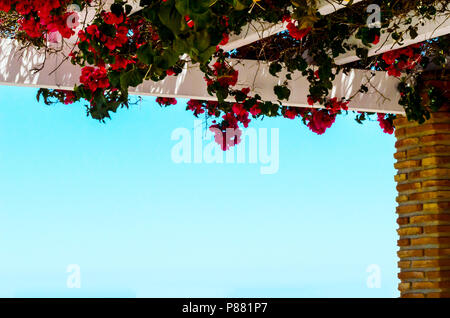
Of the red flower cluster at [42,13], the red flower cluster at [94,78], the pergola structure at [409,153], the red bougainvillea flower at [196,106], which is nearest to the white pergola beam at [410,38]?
the pergola structure at [409,153]

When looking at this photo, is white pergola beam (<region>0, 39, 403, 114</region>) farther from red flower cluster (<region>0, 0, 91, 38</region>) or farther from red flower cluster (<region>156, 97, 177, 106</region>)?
red flower cluster (<region>0, 0, 91, 38</region>)

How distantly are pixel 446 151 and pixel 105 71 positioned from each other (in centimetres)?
244

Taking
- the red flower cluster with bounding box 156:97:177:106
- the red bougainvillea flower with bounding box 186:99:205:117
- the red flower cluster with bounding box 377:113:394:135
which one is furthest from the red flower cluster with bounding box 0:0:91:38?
the red flower cluster with bounding box 377:113:394:135

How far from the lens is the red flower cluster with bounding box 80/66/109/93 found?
4.09 metres

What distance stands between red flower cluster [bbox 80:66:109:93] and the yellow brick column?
2318 mm

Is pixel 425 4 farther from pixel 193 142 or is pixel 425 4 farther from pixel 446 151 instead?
pixel 193 142

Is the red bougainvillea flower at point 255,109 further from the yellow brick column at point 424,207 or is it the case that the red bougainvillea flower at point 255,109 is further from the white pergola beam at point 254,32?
the yellow brick column at point 424,207

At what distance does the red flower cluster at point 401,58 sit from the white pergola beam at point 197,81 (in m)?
0.21

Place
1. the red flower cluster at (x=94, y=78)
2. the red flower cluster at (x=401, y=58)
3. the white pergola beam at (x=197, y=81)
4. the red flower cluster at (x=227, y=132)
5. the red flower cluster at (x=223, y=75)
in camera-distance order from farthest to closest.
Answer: the red flower cluster at (x=227, y=132) < the red flower cluster at (x=401, y=58) < the red flower cluster at (x=223, y=75) < the white pergola beam at (x=197, y=81) < the red flower cluster at (x=94, y=78)

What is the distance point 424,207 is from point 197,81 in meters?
1.75

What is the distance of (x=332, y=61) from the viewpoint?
15.2 ft

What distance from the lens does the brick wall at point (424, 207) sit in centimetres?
514
